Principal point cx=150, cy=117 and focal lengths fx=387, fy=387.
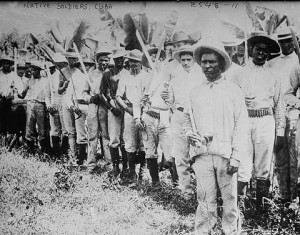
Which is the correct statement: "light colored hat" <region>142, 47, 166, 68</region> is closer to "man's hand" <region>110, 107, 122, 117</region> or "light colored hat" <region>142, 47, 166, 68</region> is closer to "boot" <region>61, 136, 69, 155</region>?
"man's hand" <region>110, 107, 122, 117</region>

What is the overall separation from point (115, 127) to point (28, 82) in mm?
1267

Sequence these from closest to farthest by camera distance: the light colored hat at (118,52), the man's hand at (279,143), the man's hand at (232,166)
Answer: the man's hand at (232,166) < the man's hand at (279,143) < the light colored hat at (118,52)

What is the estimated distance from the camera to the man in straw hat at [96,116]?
465 centimetres

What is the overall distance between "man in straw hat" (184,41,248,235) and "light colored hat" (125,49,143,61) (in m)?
0.67

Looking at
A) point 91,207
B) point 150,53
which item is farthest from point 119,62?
point 91,207

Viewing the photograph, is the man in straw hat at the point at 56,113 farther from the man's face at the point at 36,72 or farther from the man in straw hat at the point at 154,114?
the man in straw hat at the point at 154,114

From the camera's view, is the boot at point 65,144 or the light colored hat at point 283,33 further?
the boot at point 65,144

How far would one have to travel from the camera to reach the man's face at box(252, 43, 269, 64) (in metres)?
4.15

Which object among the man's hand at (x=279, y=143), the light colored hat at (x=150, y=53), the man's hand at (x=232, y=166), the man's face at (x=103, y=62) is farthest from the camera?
the man's face at (x=103, y=62)

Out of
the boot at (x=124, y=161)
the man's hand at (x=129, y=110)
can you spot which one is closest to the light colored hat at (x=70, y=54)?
the man's hand at (x=129, y=110)

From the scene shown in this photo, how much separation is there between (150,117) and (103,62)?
0.86 meters

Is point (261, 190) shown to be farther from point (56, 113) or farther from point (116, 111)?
point (56, 113)

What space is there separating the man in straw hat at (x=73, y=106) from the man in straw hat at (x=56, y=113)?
0.05 metres

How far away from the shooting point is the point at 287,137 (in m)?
4.24
